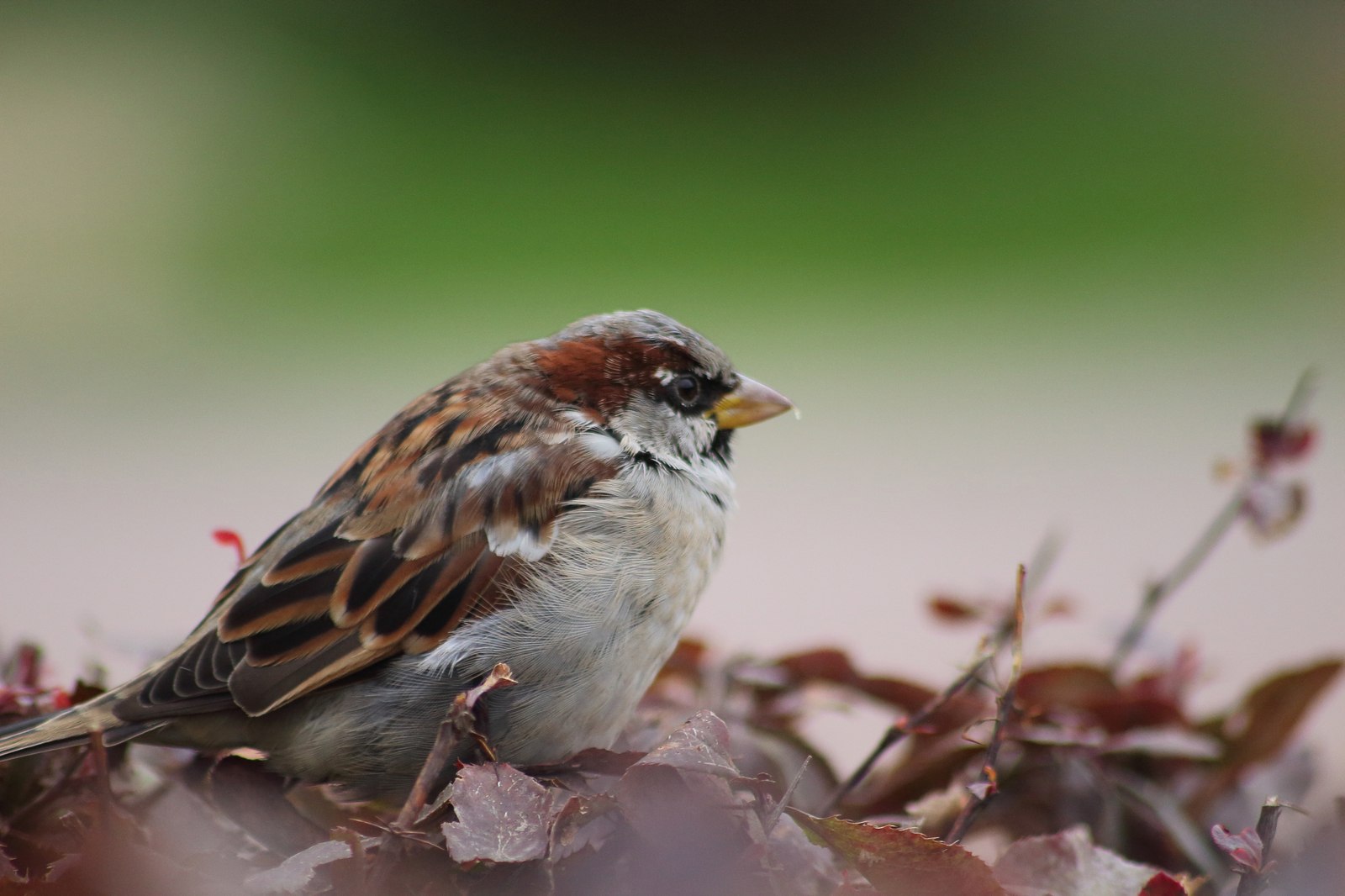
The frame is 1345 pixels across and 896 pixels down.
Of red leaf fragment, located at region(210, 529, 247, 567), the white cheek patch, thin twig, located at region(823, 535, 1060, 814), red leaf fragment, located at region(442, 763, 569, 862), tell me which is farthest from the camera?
the white cheek patch

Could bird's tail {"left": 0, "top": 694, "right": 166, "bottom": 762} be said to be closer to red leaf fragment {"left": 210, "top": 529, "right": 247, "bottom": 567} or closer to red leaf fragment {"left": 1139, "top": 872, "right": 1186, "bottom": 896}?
red leaf fragment {"left": 210, "top": 529, "right": 247, "bottom": 567}

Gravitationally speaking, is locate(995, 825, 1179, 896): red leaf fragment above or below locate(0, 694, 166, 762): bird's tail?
above

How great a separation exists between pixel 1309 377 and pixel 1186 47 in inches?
459

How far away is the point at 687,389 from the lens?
218 cm

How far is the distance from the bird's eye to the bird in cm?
22

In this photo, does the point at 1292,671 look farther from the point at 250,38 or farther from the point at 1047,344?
the point at 250,38

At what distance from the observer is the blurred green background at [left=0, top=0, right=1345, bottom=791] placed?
5402 millimetres

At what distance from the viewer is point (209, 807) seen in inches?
53.8

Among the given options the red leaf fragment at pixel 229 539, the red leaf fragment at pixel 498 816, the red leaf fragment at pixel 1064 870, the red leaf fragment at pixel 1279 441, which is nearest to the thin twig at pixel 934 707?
the red leaf fragment at pixel 1064 870

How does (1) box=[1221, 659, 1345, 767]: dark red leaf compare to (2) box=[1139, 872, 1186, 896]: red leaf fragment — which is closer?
(2) box=[1139, 872, 1186, 896]: red leaf fragment

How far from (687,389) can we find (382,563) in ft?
2.00

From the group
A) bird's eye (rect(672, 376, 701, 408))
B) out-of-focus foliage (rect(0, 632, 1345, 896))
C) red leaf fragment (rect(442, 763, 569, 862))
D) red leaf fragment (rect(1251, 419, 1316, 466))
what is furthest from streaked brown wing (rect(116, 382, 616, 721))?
red leaf fragment (rect(1251, 419, 1316, 466))

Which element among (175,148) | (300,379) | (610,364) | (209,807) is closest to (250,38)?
(175,148)

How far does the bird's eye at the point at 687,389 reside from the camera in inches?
85.2
